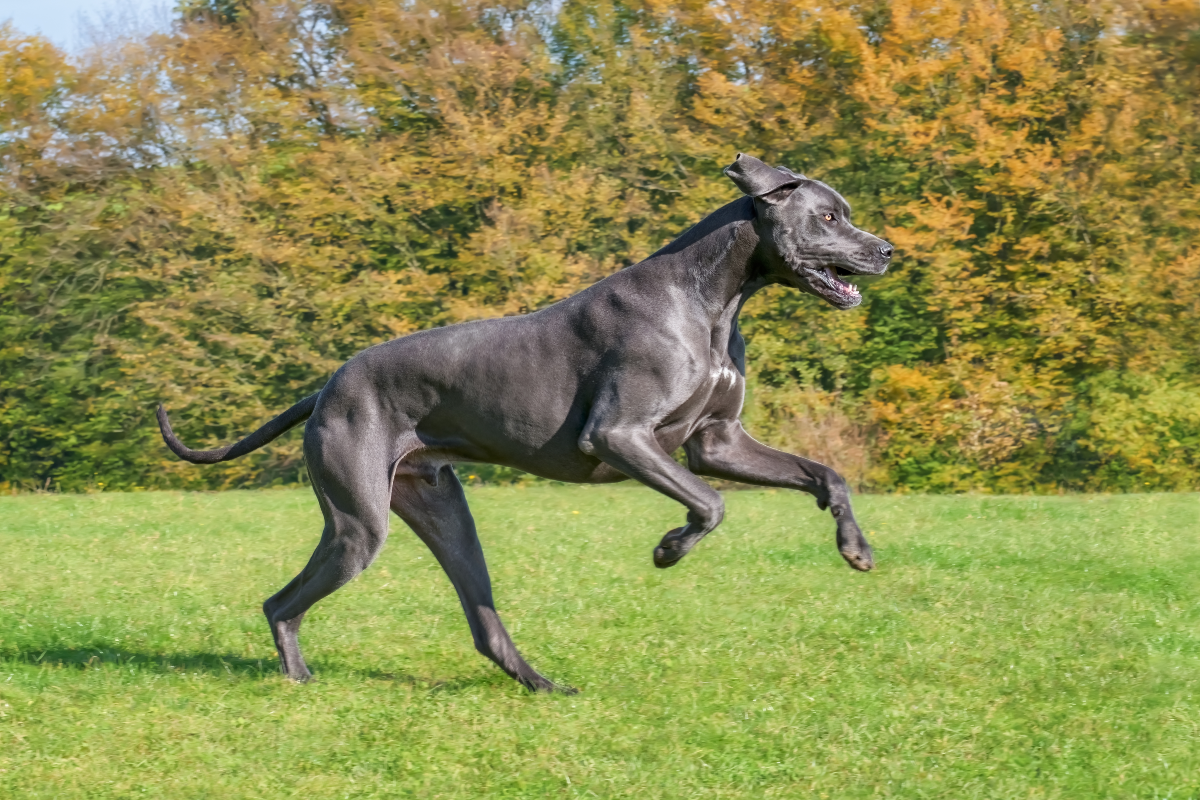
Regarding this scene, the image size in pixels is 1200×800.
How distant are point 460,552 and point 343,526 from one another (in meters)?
0.60

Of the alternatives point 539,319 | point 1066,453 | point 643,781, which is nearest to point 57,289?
point 1066,453

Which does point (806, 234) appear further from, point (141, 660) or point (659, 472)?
point (141, 660)

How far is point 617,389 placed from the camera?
5648 millimetres

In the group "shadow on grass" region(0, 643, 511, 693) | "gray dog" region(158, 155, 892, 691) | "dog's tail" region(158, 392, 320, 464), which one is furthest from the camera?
"shadow on grass" region(0, 643, 511, 693)

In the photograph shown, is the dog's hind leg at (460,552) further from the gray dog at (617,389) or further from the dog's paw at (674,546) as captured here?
the dog's paw at (674,546)

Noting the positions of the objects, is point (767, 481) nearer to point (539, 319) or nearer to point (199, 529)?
point (539, 319)

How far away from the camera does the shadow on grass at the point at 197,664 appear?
666cm

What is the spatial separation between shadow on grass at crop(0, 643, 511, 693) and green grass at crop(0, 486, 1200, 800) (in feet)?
0.10

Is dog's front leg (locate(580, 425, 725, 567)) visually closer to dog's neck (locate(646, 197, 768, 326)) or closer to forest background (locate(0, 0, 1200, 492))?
dog's neck (locate(646, 197, 768, 326))

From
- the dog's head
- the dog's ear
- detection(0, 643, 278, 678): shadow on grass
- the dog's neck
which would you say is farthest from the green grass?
the dog's ear

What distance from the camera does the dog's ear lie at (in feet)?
18.4

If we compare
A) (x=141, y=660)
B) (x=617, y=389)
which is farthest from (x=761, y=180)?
(x=141, y=660)

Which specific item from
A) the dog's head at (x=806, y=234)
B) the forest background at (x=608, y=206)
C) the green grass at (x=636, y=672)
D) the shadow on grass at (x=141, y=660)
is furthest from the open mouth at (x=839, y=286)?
the forest background at (x=608, y=206)

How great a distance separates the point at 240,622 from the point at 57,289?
14.4m
